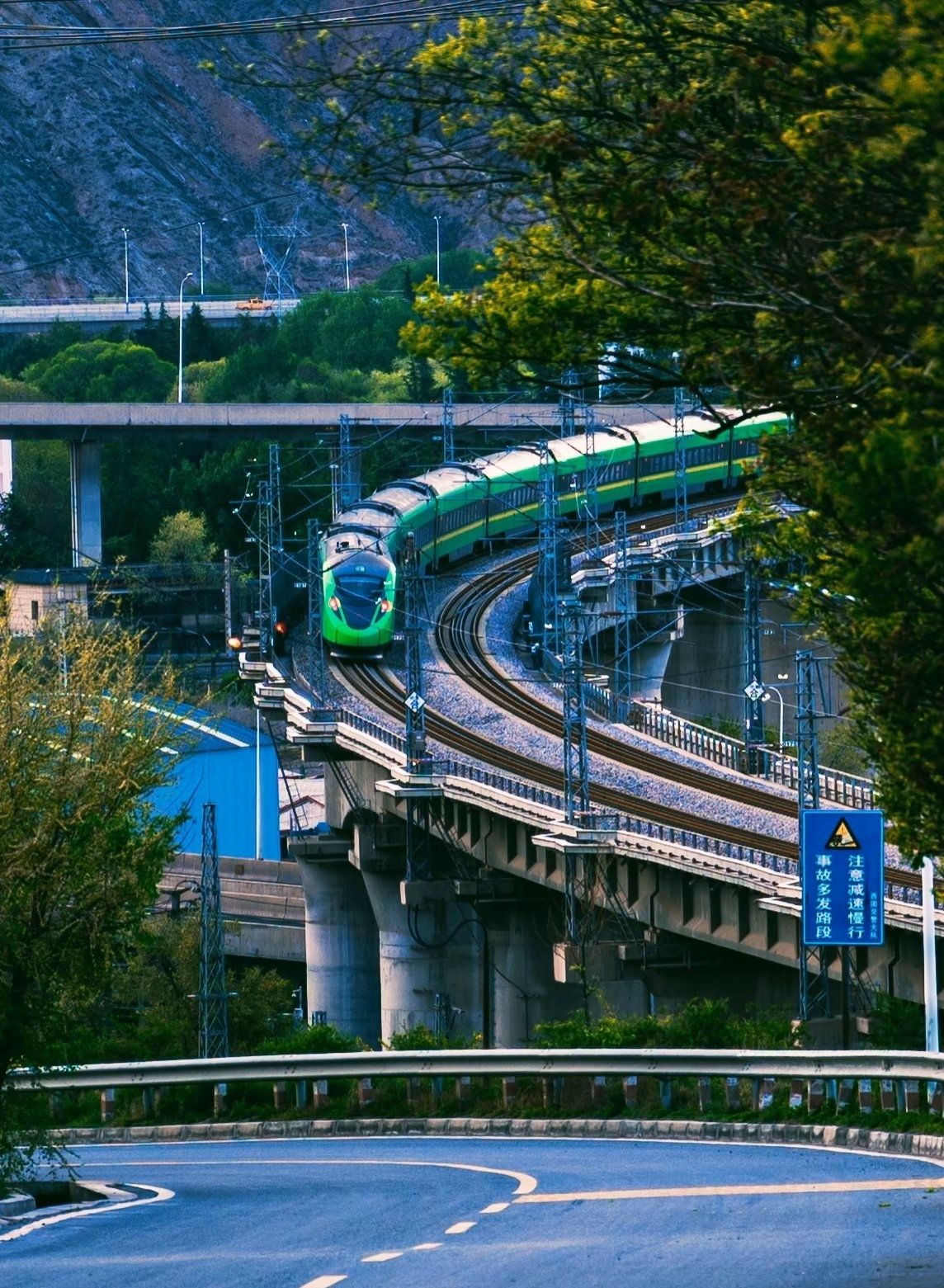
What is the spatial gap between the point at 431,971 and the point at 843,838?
39.2 meters

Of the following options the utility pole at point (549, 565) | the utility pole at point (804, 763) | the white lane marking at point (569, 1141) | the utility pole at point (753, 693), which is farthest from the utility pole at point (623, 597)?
the white lane marking at point (569, 1141)

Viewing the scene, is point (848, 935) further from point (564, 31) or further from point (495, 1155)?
point (564, 31)

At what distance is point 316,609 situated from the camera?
76312mm

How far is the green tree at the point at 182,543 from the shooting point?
13612 centimetres

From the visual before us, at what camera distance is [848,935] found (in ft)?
94.2

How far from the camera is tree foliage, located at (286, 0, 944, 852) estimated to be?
11.6 meters

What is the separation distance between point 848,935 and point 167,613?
307 ft

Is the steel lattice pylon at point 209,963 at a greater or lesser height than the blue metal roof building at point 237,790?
lesser

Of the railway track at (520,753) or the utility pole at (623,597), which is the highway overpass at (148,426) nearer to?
the utility pole at (623,597)

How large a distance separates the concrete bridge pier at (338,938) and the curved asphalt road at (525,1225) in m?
47.1

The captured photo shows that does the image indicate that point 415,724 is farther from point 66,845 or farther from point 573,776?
point 66,845

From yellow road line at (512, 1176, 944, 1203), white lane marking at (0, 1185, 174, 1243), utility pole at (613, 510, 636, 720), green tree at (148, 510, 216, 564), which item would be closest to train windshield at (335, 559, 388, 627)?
utility pole at (613, 510, 636, 720)

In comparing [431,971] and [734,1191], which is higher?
[431,971]

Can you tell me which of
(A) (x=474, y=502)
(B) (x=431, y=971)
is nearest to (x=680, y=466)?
(A) (x=474, y=502)
